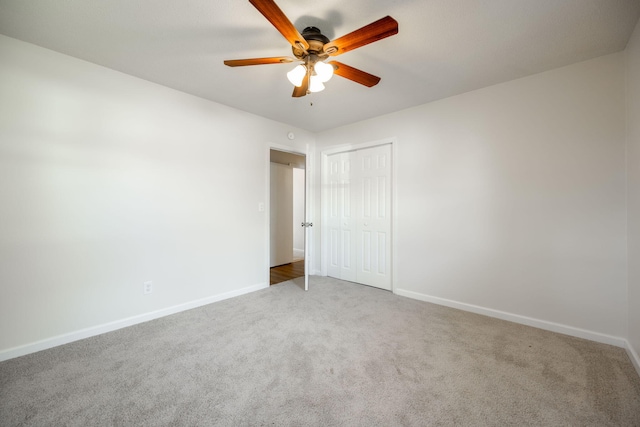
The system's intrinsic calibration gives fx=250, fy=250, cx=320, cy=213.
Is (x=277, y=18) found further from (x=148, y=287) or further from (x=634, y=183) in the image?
(x=634, y=183)

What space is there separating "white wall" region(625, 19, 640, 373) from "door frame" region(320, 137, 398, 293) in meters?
1.97

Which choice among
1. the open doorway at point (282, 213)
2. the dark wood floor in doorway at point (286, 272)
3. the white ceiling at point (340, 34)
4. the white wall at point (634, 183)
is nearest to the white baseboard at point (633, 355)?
the white wall at point (634, 183)

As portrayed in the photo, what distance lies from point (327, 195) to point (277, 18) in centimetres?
297

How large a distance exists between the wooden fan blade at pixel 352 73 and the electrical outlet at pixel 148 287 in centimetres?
266

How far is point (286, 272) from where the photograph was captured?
4543mm

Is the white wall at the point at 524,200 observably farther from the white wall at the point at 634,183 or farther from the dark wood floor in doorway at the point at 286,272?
the dark wood floor in doorway at the point at 286,272

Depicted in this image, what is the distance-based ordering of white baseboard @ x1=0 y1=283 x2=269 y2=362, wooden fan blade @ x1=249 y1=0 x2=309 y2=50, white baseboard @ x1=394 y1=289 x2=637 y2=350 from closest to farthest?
wooden fan blade @ x1=249 y1=0 x2=309 y2=50 → white baseboard @ x1=0 y1=283 x2=269 y2=362 → white baseboard @ x1=394 y1=289 x2=637 y2=350

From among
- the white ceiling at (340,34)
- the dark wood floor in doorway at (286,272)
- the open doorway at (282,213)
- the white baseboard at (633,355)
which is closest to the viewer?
the white ceiling at (340,34)

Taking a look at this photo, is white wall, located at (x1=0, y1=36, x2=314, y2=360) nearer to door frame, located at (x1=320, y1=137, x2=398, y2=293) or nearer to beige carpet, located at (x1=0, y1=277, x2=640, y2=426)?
beige carpet, located at (x1=0, y1=277, x2=640, y2=426)

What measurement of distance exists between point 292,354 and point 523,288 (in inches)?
91.4

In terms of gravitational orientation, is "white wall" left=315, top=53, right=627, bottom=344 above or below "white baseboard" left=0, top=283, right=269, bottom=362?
above

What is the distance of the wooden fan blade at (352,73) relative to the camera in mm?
1794

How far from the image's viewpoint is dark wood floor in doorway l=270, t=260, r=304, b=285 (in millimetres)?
4074

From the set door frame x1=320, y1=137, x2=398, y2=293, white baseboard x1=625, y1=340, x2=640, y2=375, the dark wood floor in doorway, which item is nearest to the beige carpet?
white baseboard x1=625, y1=340, x2=640, y2=375
